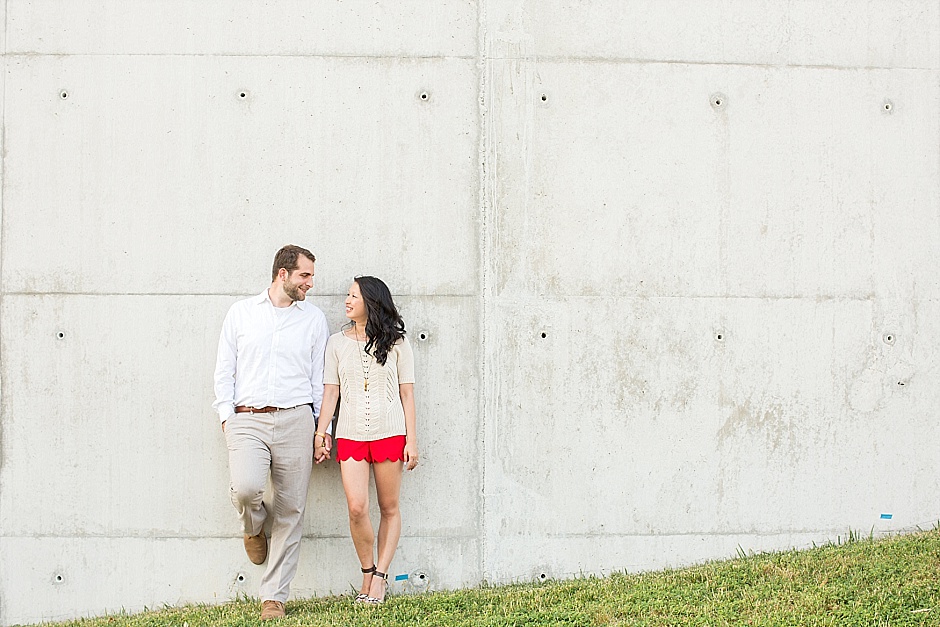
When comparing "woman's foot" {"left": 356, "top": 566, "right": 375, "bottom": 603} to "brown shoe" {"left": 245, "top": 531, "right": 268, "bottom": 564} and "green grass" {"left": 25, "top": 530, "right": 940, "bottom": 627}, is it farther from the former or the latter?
"brown shoe" {"left": 245, "top": 531, "right": 268, "bottom": 564}

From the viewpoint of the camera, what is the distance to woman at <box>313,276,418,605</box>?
4.86 m

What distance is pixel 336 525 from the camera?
5.16m

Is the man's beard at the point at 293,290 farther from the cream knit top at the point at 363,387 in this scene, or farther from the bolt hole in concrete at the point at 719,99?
the bolt hole in concrete at the point at 719,99

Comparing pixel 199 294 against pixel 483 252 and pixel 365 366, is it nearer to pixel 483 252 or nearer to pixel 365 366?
pixel 365 366

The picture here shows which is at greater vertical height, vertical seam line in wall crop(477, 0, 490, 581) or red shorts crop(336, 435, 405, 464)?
vertical seam line in wall crop(477, 0, 490, 581)

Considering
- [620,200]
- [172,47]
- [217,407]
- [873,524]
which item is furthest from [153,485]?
[873,524]

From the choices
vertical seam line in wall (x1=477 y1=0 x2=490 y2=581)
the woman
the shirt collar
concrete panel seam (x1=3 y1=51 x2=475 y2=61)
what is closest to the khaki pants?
the woman

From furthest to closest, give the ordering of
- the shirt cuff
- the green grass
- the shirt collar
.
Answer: the shirt collar
the shirt cuff
the green grass

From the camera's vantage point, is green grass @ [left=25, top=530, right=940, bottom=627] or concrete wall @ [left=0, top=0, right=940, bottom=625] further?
concrete wall @ [left=0, top=0, right=940, bottom=625]

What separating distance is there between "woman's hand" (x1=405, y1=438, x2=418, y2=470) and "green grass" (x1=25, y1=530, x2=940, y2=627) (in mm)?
698

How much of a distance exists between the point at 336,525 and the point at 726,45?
11.6ft

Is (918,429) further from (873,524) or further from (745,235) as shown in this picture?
(745,235)

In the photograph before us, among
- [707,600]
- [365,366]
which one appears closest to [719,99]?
[365,366]

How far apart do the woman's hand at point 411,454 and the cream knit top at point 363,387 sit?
0.08 meters
